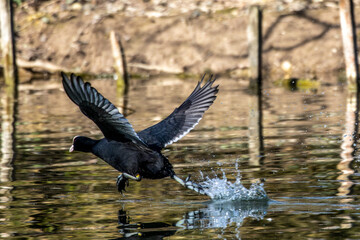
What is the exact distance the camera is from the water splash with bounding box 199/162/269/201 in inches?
287

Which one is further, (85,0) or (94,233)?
(85,0)

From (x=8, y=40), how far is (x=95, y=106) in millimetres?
16200

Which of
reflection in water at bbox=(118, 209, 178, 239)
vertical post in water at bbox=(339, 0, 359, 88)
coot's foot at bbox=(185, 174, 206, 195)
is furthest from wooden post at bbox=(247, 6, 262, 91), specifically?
reflection in water at bbox=(118, 209, 178, 239)

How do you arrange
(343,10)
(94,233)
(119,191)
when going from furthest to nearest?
1. (343,10)
2. (119,191)
3. (94,233)

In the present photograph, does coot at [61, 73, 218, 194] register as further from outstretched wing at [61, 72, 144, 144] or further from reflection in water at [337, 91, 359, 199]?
reflection in water at [337, 91, 359, 199]

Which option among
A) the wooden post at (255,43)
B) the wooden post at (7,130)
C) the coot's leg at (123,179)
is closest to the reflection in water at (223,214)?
the coot's leg at (123,179)

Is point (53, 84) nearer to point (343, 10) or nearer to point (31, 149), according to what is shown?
point (343, 10)

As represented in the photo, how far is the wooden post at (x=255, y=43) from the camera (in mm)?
19703

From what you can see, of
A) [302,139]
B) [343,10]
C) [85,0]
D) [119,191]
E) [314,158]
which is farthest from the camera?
[85,0]

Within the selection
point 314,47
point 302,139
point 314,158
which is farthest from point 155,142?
point 314,47

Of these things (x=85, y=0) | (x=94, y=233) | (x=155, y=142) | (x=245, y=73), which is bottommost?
(x=94, y=233)

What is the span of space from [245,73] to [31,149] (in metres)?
13.6

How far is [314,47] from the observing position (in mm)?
23094

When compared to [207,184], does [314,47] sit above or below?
above
